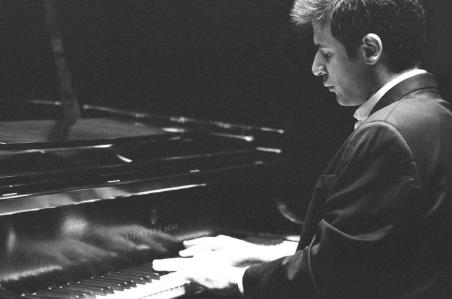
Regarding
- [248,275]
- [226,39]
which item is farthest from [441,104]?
[226,39]

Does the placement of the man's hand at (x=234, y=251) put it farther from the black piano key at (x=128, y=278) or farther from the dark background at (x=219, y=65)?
the dark background at (x=219, y=65)

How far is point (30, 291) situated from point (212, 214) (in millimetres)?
967

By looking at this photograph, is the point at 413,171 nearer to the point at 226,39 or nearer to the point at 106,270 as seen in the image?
the point at 106,270

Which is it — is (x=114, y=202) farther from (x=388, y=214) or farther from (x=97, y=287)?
(x=388, y=214)

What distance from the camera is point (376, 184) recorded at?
63.6 inches

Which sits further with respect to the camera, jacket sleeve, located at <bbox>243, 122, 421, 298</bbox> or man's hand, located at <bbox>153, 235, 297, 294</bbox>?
man's hand, located at <bbox>153, 235, 297, 294</bbox>

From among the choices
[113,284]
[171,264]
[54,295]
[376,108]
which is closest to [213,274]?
[171,264]

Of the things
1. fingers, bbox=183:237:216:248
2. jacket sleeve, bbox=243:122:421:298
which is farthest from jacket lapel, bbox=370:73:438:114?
fingers, bbox=183:237:216:248

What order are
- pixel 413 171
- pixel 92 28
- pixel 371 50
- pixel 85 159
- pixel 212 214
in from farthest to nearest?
1. pixel 92 28
2. pixel 212 214
3. pixel 85 159
4. pixel 371 50
5. pixel 413 171

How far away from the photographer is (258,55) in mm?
3635

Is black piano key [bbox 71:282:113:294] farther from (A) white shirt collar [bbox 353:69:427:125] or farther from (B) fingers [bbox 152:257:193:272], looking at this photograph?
(A) white shirt collar [bbox 353:69:427:125]

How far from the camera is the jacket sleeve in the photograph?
1.61 metres

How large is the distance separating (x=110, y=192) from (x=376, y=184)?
0.99 metres

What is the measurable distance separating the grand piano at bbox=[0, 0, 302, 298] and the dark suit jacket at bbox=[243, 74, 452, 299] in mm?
581
